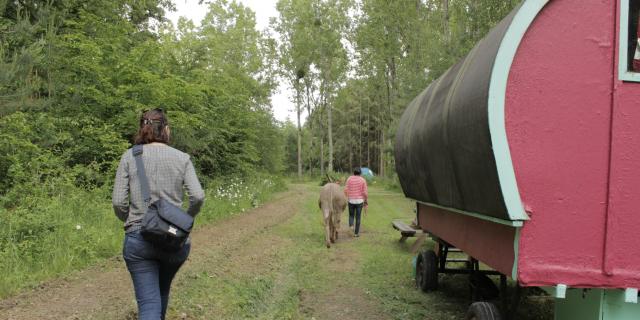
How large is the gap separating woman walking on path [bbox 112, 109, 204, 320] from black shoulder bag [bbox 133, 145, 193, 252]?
0.31 ft

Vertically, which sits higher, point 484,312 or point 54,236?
point 484,312

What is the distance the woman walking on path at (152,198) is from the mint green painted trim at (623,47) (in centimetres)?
331

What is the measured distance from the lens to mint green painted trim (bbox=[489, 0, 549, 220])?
343 centimetres

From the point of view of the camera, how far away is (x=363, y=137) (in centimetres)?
7606

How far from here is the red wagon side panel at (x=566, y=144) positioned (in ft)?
11.4

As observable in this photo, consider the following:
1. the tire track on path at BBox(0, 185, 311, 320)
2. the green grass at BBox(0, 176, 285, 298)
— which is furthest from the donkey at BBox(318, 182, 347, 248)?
the green grass at BBox(0, 176, 285, 298)

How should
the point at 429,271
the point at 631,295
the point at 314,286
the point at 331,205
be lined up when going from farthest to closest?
the point at 331,205 < the point at 314,286 < the point at 429,271 < the point at 631,295

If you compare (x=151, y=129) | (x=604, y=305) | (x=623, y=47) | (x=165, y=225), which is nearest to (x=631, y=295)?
(x=604, y=305)

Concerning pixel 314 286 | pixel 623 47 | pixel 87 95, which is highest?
pixel 87 95

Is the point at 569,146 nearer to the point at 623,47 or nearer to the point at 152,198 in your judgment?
the point at 623,47

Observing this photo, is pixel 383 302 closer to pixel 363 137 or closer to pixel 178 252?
pixel 178 252

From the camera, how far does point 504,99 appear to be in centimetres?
353

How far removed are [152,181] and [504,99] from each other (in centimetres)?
272

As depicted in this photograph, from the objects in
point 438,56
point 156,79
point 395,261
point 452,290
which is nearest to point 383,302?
point 452,290
